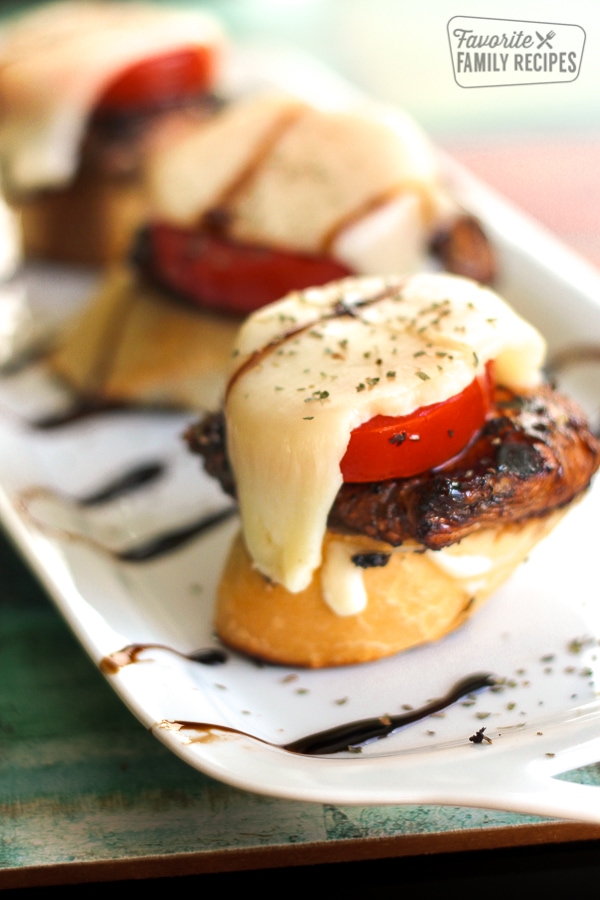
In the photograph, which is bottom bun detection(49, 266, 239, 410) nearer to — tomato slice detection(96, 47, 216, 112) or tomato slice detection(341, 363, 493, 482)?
tomato slice detection(96, 47, 216, 112)

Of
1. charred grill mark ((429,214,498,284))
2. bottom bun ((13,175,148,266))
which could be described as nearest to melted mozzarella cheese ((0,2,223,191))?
bottom bun ((13,175,148,266))

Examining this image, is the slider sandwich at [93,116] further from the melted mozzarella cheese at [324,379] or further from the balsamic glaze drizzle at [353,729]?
the balsamic glaze drizzle at [353,729]

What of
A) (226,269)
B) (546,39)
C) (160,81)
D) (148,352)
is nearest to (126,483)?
(148,352)

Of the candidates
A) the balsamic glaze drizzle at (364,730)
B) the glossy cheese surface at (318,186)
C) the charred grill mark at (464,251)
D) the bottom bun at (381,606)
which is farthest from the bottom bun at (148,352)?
the balsamic glaze drizzle at (364,730)

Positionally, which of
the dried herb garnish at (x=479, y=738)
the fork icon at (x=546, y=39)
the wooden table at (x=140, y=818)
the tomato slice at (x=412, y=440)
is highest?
the fork icon at (x=546, y=39)

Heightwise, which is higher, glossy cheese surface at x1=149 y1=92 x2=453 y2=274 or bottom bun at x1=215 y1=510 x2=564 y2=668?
glossy cheese surface at x1=149 y1=92 x2=453 y2=274

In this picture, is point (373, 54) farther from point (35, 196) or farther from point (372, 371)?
point (372, 371)
